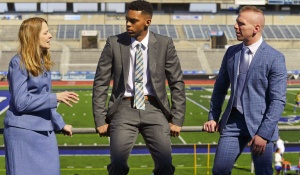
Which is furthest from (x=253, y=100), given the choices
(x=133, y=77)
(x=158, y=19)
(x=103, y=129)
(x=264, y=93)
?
(x=158, y=19)

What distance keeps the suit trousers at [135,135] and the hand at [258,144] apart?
779mm

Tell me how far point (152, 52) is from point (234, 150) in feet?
3.91

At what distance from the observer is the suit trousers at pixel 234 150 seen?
17.1ft

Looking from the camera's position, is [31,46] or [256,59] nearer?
[31,46]

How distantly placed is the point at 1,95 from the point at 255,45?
3408cm

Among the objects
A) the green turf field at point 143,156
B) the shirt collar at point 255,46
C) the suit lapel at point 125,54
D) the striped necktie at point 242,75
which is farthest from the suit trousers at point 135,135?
the green turf field at point 143,156

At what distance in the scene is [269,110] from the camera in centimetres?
508

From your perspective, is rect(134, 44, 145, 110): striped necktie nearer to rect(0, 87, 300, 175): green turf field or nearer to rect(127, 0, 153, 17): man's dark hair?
rect(127, 0, 153, 17): man's dark hair

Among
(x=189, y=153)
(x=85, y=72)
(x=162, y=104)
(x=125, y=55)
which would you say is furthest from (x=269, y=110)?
(x=85, y=72)

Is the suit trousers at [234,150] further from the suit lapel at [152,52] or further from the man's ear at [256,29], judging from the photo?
the suit lapel at [152,52]

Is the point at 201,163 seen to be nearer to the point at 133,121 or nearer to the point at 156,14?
the point at 133,121

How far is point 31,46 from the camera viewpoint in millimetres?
4945

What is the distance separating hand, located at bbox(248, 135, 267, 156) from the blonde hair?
1895mm

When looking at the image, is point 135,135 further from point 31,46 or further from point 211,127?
point 31,46
